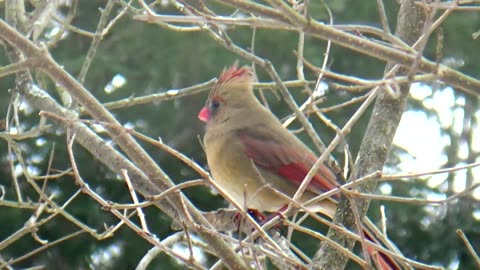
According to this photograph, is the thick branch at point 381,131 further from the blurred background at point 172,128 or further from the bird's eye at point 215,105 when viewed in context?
the blurred background at point 172,128

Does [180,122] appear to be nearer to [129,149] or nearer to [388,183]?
[388,183]

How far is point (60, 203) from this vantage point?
8.28 metres

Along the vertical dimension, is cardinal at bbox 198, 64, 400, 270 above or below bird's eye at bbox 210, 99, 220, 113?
below

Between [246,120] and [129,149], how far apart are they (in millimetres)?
2207

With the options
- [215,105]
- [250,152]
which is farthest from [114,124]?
[215,105]

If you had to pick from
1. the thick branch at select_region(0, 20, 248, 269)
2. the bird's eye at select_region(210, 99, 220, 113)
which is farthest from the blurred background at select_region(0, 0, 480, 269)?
the thick branch at select_region(0, 20, 248, 269)

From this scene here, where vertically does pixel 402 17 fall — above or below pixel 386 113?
above

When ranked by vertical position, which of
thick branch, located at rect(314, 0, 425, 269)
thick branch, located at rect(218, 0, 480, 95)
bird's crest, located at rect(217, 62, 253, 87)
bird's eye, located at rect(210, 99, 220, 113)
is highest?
thick branch, located at rect(218, 0, 480, 95)

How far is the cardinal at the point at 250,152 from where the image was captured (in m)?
5.01

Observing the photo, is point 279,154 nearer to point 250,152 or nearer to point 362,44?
point 250,152

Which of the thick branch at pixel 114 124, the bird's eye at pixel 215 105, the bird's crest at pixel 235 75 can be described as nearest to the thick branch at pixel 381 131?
the thick branch at pixel 114 124

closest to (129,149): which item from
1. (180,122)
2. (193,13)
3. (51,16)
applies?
(193,13)

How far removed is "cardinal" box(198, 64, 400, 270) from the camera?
5.01m

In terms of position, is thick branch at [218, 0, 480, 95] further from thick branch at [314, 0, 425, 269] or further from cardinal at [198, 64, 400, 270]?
cardinal at [198, 64, 400, 270]
